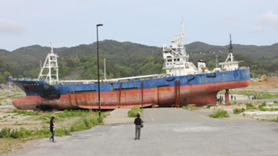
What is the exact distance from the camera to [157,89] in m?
36.0

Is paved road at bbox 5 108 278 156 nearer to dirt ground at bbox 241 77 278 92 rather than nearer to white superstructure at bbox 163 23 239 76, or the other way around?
white superstructure at bbox 163 23 239 76

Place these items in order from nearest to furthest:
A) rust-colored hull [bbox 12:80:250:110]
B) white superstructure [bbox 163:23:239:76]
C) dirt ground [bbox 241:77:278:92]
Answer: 1. rust-colored hull [bbox 12:80:250:110]
2. white superstructure [bbox 163:23:239:76]
3. dirt ground [bbox 241:77:278:92]

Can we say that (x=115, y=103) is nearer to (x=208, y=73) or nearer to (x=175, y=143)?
(x=208, y=73)

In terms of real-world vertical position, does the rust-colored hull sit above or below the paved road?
above

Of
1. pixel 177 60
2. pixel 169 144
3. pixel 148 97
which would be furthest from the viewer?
pixel 177 60

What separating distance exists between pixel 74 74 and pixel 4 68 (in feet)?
135

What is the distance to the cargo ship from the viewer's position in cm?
3428

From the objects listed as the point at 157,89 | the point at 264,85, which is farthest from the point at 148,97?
the point at 264,85

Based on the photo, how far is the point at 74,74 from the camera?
428ft

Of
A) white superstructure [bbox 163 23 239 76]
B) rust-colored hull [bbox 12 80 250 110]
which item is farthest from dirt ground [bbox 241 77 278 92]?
rust-colored hull [bbox 12 80 250 110]

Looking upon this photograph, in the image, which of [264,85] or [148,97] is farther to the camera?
[264,85]

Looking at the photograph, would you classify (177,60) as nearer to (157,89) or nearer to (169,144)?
(157,89)

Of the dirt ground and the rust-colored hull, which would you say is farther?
the dirt ground

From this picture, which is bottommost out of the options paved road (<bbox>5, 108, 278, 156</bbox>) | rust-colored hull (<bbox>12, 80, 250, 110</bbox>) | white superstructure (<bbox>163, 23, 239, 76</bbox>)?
paved road (<bbox>5, 108, 278, 156</bbox>)
